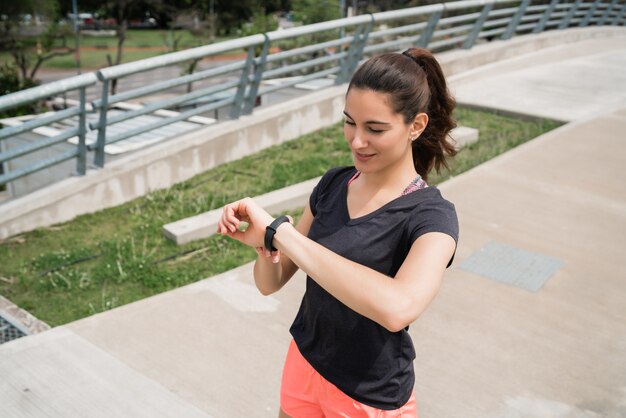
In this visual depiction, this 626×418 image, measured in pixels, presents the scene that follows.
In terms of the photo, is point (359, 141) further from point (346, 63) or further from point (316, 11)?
point (316, 11)

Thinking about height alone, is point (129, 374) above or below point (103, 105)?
below

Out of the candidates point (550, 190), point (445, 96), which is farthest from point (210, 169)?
point (445, 96)

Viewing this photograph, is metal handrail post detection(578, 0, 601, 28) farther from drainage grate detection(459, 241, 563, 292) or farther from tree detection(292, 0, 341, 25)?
drainage grate detection(459, 241, 563, 292)

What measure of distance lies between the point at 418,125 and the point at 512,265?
10.9 feet

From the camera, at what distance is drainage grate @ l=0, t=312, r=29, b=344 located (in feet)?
13.0

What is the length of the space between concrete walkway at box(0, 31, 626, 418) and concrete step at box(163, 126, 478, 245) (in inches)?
29.0

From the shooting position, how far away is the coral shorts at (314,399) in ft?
6.39

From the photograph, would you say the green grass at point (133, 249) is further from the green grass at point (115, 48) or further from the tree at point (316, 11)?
the green grass at point (115, 48)

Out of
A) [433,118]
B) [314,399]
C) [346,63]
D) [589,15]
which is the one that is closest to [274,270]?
[314,399]

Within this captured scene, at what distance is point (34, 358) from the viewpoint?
11.8ft

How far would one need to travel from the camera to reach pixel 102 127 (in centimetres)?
614

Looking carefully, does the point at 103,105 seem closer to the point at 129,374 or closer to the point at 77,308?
the point at 77,308

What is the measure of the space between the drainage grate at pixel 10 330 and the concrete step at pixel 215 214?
1.48m

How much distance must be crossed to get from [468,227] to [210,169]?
9.77 feet
